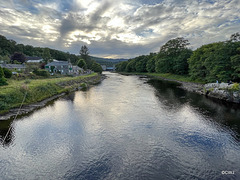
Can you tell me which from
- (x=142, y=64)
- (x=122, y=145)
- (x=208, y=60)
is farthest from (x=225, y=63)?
(x=142, y=64)

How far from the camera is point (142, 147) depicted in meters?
11.1

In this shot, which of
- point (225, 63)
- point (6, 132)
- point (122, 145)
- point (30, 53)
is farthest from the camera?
point (30, 53)

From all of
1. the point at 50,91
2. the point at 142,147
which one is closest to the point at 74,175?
the point at 142,147

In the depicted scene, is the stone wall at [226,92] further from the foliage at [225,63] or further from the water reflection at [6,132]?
the water reflection at [6,132]

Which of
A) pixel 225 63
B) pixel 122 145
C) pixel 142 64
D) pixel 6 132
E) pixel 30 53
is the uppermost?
pixel 30 53

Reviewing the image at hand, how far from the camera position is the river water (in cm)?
859

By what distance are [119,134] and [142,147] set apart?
287cm

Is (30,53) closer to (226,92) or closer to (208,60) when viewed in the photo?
(208,60)

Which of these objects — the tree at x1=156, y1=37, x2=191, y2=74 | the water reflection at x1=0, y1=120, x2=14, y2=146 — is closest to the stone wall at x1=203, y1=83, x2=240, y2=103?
the water reflection at x1=0, y1=120, x2=14, y2=146

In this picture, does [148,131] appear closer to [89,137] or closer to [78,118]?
[89,137]

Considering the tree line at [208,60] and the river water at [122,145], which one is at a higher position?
the tree line at [208,60]

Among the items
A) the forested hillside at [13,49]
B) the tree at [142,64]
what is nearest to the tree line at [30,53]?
the forested hillside at [13,49]

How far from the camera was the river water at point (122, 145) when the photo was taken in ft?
28.2

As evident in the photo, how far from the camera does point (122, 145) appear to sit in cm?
1134
